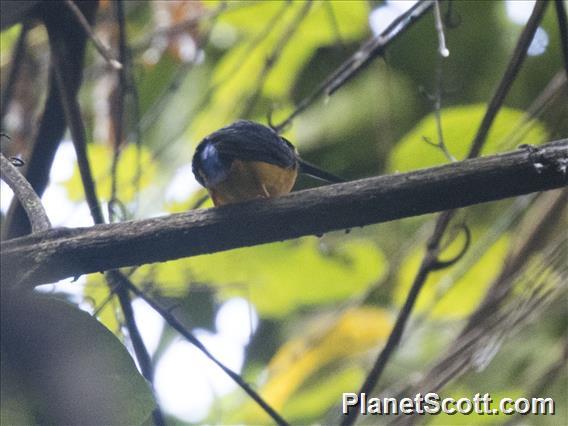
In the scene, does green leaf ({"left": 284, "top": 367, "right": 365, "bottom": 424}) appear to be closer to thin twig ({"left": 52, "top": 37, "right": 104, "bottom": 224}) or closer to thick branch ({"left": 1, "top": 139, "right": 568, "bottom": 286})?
thin twig ({"left": 52, "top": 37, "right": 104, "bottom": 224})

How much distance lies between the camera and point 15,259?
4.02ft

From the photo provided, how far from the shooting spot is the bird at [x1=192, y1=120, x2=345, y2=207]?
1562 millimetres

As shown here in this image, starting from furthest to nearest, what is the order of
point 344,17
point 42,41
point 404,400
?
1. point 42,41
2. point 344,17
3. point 404,400

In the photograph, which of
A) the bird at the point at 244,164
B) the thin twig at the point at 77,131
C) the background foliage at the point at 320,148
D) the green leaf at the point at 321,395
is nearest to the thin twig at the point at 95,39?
the thin twig at the point at 77,131

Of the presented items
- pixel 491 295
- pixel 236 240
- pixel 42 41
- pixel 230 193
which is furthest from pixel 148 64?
pixel 236 240

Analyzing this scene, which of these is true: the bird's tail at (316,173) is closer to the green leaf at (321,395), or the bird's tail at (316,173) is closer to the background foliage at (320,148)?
the background foliage at (320,148)

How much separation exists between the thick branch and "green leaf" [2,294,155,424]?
50 millimetres

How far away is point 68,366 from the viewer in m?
1.25

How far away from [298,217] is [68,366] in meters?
0.37

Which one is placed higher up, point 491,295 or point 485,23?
point 485,23

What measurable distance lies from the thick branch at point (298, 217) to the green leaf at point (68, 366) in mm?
50

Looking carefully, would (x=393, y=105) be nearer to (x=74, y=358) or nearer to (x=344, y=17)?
(x=344, y=17)

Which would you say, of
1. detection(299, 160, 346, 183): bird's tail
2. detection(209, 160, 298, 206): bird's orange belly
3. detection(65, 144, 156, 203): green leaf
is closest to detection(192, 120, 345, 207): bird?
detection(209, 160, 298, 206): bird's orange belly

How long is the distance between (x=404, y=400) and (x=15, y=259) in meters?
1.05
